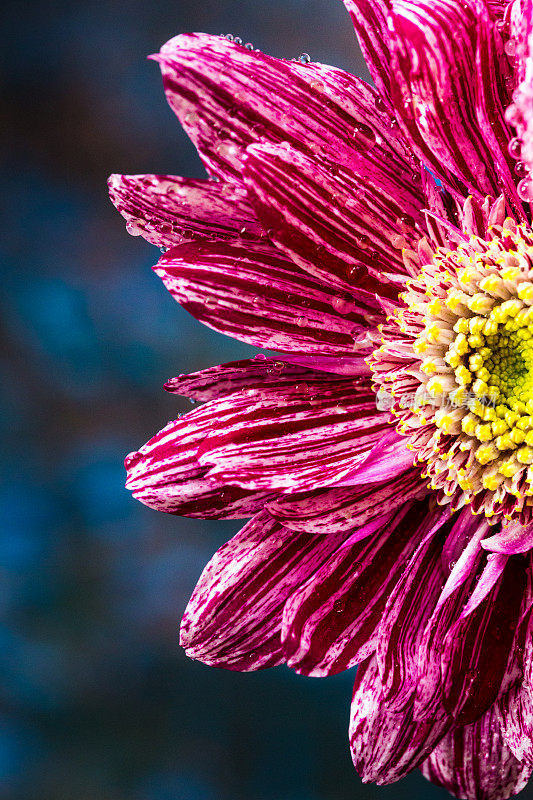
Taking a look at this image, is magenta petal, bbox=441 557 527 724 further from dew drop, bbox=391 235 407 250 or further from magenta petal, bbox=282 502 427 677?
dew drop, bbox=391 235 407 250

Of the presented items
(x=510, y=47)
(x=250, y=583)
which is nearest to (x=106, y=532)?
(x=250, y=583)

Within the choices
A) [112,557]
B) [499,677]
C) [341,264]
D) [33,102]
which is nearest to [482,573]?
[499,677]

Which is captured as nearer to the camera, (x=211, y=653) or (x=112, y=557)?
(x=211, y=653)

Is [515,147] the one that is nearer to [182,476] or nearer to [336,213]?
[336,213]

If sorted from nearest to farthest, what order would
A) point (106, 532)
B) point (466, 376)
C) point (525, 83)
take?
point (525, 83)
point (466, 376)
point (106, 532)

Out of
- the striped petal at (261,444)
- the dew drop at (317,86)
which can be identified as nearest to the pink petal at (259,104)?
the dew drop at (317,86)

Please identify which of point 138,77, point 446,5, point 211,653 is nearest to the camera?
point 446,5

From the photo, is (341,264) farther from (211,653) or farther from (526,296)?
(211,653)
